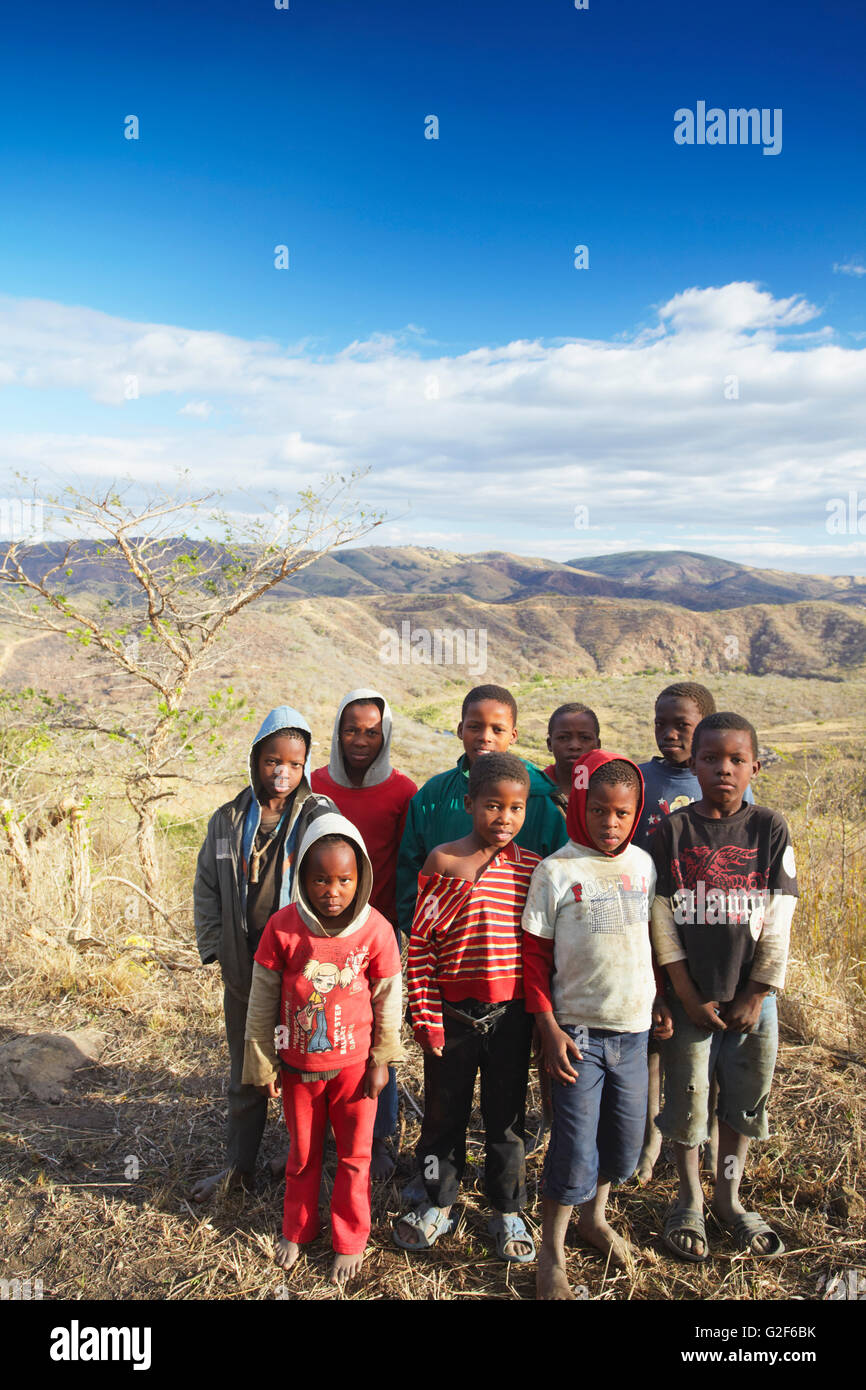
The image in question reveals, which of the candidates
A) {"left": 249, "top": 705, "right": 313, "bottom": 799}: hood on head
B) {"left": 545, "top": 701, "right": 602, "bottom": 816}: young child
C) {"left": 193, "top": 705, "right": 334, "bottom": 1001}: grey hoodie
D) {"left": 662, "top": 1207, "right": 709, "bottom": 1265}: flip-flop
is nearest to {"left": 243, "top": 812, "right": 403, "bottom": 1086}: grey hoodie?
{"left": 193, "top": 705, "right": 334, "bottom": 1001}: grey hoodie

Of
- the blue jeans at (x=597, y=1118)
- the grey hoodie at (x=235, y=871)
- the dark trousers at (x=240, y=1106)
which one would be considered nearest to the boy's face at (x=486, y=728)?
the grey hoodie at (x=235, y=871)

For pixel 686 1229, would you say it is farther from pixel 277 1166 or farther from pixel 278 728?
pixel 278 728

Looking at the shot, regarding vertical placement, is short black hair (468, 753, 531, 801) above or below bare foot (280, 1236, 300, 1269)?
above

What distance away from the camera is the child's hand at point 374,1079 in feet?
8.05

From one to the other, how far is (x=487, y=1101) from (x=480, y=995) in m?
0.41

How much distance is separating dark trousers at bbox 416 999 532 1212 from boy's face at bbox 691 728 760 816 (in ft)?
3.12

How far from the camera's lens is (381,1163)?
9.68 ft

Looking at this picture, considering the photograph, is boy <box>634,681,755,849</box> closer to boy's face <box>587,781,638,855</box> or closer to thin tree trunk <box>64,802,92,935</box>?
→ boy's face <box>587,781,638,855</box>

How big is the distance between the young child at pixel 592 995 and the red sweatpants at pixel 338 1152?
0.59 m

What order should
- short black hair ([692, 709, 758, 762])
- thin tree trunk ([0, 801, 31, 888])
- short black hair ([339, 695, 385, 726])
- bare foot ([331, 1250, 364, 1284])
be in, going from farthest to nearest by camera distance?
1. thin tree trunk ([0, 801, 31, 888])
2. short black hair ([339, 695, 385, 726])
3. short black hair ([692, 709, 758, 762])
4. bare foot ([331, 1250, 364, 1284])

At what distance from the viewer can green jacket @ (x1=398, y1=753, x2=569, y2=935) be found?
2791 mm
